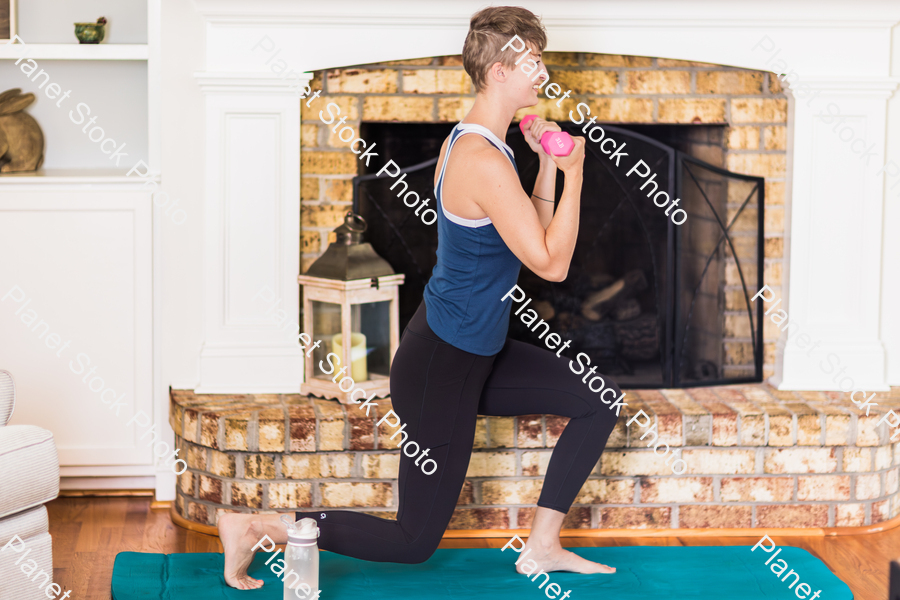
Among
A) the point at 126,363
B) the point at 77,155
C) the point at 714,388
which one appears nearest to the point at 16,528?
the point at 126,363

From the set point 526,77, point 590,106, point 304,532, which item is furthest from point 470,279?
point 590,106

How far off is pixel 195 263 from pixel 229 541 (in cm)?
91

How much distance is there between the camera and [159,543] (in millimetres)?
2375

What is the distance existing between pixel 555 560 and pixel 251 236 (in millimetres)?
1243

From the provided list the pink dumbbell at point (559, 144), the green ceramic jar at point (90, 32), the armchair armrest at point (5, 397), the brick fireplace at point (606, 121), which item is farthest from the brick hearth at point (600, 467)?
the green ceramic jar at point (90, 32)

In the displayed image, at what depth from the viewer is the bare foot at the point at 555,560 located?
210 cm

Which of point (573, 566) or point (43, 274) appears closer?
point (573, 566)

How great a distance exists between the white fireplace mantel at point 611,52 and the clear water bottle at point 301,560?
0.80m

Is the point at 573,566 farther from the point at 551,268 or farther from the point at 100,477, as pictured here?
the point at 100,477

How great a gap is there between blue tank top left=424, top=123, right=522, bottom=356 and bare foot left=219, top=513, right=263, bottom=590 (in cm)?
63

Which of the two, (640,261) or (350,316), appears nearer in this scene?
(350,316)

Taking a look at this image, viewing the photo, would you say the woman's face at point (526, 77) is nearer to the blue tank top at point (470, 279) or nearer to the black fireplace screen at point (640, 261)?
the blue tank top at point (470, 279)

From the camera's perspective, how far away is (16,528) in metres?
1.71

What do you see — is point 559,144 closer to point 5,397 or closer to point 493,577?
point 493,577
